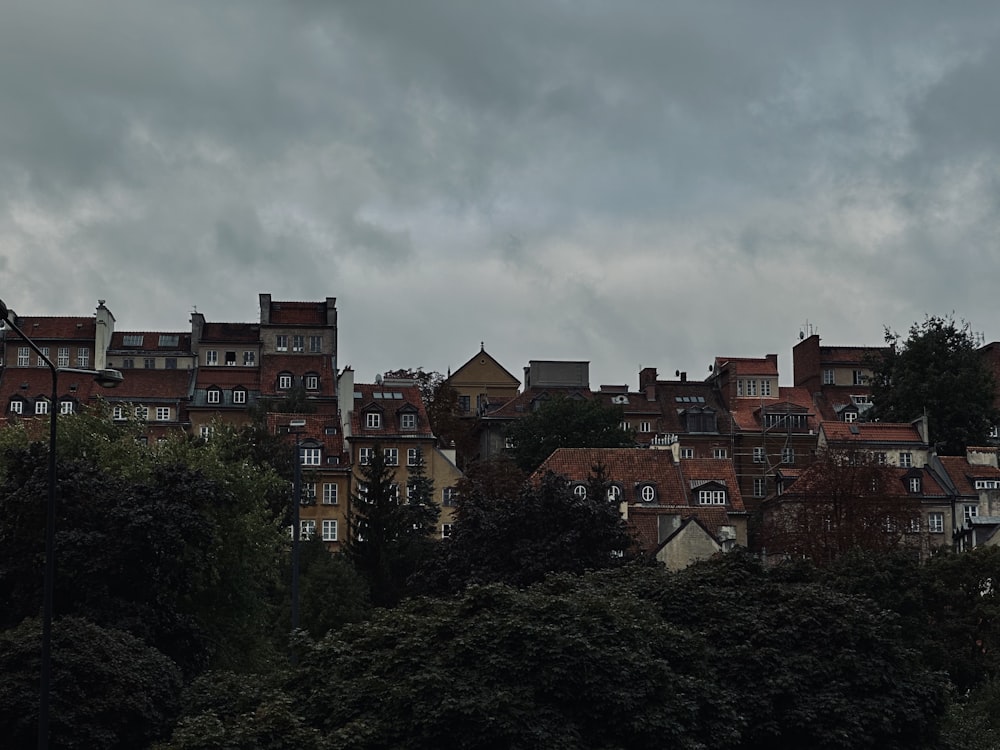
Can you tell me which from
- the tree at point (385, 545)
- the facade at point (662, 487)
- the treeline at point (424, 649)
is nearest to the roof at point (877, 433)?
the facade at point (662, 487)

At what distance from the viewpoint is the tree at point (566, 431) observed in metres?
121

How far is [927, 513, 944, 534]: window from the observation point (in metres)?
103

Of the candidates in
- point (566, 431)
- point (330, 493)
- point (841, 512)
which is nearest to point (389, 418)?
point (330, 493)

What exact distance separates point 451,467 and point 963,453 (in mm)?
37587

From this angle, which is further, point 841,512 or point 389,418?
point 389,418

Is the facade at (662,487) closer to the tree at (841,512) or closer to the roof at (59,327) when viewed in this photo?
the tree at (841,512)

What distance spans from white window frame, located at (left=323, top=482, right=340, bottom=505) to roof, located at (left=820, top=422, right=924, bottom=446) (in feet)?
110

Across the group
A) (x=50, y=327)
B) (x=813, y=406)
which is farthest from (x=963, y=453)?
(x=50, y=327)

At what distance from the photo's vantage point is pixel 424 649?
34.4 meters

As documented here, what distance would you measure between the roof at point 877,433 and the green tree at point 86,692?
80436 mm

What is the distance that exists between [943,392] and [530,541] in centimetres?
6316

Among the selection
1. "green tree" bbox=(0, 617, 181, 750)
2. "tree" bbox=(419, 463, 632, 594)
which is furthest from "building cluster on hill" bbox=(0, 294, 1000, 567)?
"green tree" bbox=(0, 617, 181, 750)

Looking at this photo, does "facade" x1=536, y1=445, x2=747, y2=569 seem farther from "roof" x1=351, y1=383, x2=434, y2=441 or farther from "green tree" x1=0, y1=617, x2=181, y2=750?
"green tree" x1=0, y1=617, x2=181, y2=750

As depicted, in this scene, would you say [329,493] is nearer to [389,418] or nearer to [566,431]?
[389,418]
